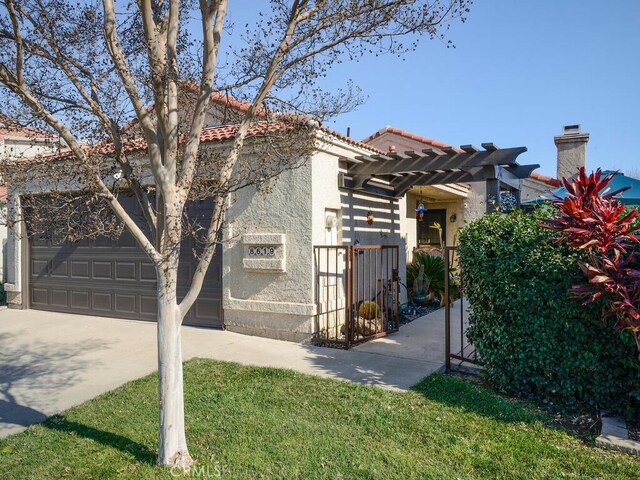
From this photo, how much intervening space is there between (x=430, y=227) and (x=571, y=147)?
5.10m

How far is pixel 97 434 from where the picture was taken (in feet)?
13.7

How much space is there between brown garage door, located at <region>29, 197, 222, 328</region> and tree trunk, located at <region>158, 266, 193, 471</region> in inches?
185

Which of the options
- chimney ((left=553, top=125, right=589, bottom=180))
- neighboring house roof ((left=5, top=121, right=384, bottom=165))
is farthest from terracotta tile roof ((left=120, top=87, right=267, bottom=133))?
chimney ((left=553, top=125, right=589, bottom=180))

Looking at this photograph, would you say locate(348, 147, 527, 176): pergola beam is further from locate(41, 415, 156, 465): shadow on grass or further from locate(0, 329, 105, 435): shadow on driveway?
locate(41, 415, 156, 465): shadow on grass

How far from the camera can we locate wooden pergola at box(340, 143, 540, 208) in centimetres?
693

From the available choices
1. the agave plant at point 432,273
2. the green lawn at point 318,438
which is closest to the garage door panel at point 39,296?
the green lawn at point 318,438

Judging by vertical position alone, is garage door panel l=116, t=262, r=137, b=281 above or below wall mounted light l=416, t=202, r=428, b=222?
below

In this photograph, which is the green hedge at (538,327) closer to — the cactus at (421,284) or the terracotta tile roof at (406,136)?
the cactus at (421,284)

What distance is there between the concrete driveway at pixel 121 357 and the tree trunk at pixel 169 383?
6.42 feet

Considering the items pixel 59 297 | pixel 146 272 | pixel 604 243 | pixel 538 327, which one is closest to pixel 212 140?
pixel 146 272

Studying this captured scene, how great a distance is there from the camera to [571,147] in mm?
11930

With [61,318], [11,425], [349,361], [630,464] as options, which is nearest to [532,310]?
[630,464]

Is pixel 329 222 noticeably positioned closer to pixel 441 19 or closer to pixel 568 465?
pixel 441 19

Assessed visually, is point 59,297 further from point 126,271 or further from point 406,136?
point 406,136
